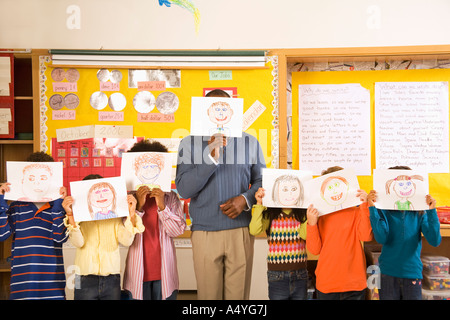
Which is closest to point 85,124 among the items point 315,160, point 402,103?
point 315,160

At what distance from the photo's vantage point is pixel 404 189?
2234 millimetres

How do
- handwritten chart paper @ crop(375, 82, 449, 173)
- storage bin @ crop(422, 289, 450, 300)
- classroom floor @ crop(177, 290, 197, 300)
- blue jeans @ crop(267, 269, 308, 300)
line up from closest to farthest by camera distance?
1. blue jeans @ crop(267, 269, 308, 300)
2. storage bin @ crop(422, 289, 450, 300)
3. classroom floor @ crop(177, 290, 197, 300)
4. handwritten chart paper @ crop(375, 82, 449, 173)

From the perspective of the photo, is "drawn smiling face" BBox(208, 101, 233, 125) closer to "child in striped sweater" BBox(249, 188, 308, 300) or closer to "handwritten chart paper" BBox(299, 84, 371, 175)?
"child in striped sweater" BBox(249, 188, 308, 300)

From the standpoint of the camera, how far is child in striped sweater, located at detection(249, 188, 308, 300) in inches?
83.7

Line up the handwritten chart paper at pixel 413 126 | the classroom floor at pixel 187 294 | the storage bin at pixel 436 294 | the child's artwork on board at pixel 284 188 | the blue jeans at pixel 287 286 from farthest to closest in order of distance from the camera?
1. the handwritten chart paper at pixel 413 126
2. the classroom floor at pixel 187 294
3. the storage bin at pixel 436 294
4. the child's artwork on board at pixel 284 188
5. the blue jeans at pixel 287 286

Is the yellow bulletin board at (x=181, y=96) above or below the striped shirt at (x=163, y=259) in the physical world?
above

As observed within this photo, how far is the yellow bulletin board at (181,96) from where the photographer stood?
3293 millimetres

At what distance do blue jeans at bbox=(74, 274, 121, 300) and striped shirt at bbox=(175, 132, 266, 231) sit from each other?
1.64 feet

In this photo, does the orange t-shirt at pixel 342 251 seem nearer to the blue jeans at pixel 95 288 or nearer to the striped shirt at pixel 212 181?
the striped shirt at pixel 212 181

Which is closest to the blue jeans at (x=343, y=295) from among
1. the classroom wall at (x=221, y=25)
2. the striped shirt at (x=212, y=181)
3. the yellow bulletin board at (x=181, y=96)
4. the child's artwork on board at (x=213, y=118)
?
the striped shirt at (x=212, y=181)

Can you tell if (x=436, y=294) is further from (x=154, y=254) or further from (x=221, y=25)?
(x=221, y=25)

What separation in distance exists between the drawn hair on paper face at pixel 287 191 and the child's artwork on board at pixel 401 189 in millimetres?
400

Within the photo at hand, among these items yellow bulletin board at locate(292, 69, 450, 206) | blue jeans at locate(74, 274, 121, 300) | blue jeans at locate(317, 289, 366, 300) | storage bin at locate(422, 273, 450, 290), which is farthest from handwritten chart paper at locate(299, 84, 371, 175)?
blue jeans at locate(74, 274, 121, 300)

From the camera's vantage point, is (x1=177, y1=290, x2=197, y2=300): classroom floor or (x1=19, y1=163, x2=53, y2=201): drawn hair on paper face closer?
(x1=19, y1=163, x2=53, y2=201): drawn hair on paper face
